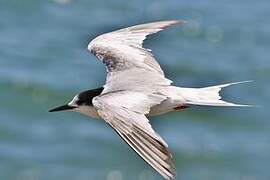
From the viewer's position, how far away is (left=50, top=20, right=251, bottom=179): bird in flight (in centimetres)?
473

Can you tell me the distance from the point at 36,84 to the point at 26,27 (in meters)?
2.17

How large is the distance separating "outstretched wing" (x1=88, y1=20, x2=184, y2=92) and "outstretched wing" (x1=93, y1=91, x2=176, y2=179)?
352 mm

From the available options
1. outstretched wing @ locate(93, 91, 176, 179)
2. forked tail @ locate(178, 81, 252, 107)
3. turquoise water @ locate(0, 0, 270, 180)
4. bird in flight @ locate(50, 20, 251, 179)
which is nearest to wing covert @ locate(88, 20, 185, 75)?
bird in flight @ locate(50, 20, 251, 179)

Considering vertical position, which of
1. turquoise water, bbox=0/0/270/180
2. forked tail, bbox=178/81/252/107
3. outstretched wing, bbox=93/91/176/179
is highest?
outstretched wing, bbox=93/91/176/179

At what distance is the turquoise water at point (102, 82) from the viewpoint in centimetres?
1196

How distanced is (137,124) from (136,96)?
54cm

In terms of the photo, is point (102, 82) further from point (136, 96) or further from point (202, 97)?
point (136, 96)

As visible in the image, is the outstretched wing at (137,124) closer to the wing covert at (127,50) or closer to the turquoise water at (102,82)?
the wing covert at (127,50)

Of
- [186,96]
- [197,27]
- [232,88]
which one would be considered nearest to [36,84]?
[232,88]

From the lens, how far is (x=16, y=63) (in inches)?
530

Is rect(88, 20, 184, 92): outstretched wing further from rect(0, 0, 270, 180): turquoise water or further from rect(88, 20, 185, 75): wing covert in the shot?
rect(0, 0, 270, 180): turquoise water

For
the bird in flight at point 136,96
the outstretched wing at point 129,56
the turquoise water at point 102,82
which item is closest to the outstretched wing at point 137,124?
the bird in flight at point 136,96

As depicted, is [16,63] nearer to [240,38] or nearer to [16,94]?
[16,94]

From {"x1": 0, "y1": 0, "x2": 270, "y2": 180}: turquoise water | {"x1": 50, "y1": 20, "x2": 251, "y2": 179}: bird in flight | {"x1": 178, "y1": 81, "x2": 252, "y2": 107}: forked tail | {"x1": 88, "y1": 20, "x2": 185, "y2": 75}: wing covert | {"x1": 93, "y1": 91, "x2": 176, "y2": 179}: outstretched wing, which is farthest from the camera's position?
{"x1": 0, "y1": 0, "x2": 270, "y2": 180}: turquoise water
